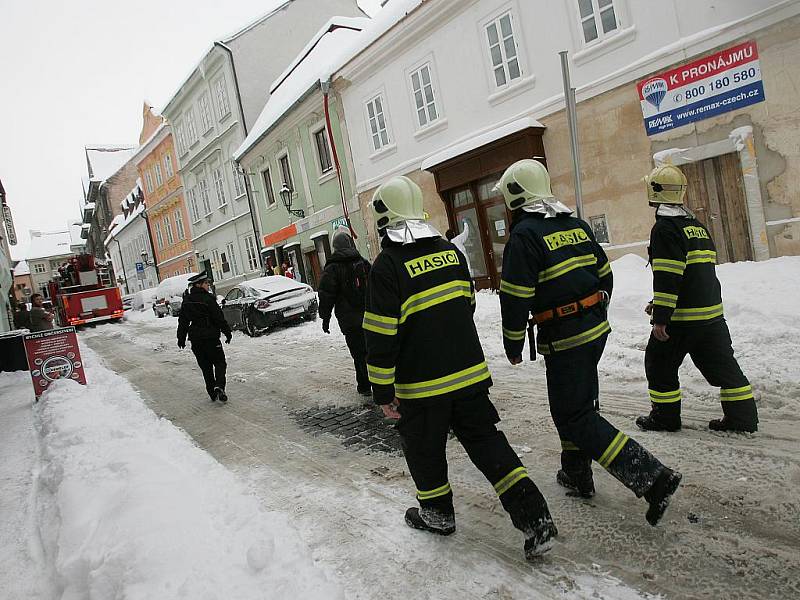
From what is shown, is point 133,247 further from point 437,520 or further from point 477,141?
point 437,520

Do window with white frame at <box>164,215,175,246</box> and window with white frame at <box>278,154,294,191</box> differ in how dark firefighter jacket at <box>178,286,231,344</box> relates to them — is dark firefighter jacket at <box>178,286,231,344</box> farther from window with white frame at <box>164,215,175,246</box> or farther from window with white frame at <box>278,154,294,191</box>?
window with white frame at <box>164,215,175,246</box>

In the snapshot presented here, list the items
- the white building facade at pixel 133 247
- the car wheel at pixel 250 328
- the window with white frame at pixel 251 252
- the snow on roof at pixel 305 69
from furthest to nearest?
the white building facade at pixel 133 247 → the window with white frame at pixel 251 252 → the snow on roof at pixel 305 69 → the car wheel at pixel 250 328

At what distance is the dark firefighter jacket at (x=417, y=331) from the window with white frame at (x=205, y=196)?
2725cm

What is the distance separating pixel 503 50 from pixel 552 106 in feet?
5.66

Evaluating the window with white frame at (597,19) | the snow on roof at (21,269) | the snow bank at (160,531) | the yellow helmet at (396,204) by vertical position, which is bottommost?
the snow bank at (160,531)

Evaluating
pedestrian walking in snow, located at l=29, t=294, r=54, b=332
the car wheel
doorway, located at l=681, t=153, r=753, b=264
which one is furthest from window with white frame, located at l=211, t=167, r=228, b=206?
doorway, located at l=681, t=153, r=753, b=264

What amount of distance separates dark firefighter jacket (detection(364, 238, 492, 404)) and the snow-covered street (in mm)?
863

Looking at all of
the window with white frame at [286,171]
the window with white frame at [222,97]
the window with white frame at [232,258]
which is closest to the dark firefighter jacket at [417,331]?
the window with white frame at [286,171]

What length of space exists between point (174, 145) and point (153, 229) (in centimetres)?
1003

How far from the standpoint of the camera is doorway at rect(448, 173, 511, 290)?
1252 cm

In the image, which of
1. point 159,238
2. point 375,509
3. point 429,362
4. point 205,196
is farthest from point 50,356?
point 159,238

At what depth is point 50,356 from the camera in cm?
828

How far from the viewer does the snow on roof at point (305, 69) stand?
63.7 feet

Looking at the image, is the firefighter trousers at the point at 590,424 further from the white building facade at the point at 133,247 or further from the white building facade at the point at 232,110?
the white building facade at the point at 133,247
